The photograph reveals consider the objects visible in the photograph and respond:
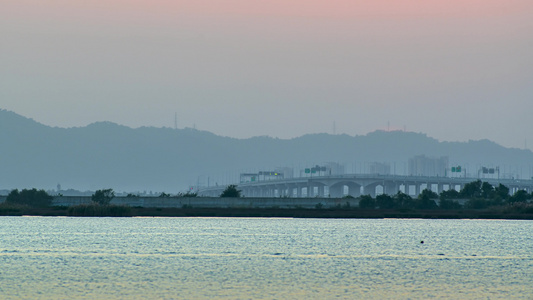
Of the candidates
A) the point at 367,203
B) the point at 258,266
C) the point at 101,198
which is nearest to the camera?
the point at 258,266

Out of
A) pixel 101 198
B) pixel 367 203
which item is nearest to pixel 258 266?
pixel 101 198

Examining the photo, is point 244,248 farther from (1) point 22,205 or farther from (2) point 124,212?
(1) point 22,205

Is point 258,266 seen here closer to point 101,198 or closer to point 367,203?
point 101,198

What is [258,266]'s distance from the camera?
53406 mm

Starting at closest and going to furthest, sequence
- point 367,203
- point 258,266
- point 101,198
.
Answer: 1. point 258,266
2. point 101,198
3. point 367,203

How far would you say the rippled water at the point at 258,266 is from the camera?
135ft

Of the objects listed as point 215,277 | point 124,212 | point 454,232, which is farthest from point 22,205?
point 215,277

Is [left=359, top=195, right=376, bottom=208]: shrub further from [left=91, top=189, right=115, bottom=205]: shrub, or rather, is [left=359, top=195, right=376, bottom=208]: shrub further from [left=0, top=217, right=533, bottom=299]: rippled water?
[left=0, top=217, right=533, bottom=299]: rippled water

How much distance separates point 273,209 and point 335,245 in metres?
79.3

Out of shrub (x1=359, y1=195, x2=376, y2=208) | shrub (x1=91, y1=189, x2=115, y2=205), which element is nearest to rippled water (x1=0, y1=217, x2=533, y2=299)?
shrub (x1=91, y1=189, x2=115, y2=205)

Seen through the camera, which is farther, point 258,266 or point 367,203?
point 367,203

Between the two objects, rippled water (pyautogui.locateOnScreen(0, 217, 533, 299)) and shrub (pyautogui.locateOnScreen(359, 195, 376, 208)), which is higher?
shrub (pyautogui.locateOnScreen(359, 195, 376, 208))

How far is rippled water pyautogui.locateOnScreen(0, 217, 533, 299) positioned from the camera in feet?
135

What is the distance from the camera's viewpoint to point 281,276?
47719 millimetres
